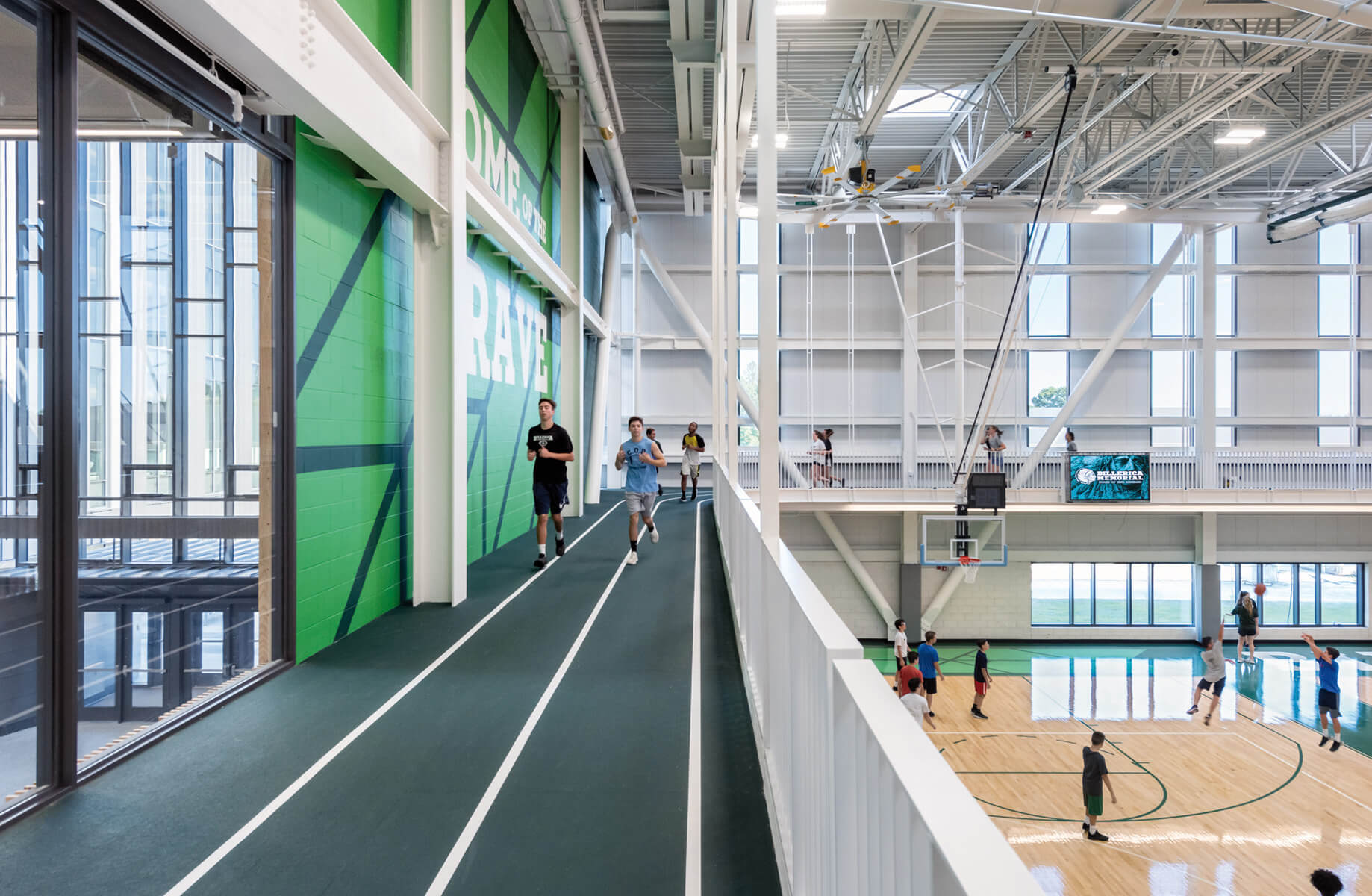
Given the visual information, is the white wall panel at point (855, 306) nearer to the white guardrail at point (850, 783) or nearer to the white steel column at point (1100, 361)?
the white steel column at point (1100, 361)

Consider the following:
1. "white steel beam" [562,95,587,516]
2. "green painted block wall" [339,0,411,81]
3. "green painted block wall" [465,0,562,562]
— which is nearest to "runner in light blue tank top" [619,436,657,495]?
"green painted block wall" [465,0,562,562]

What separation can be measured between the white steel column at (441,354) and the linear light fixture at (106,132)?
8.99ft

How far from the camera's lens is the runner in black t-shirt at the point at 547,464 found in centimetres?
818

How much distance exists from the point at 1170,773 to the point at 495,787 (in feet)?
37.9

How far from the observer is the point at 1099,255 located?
2372 centimetres

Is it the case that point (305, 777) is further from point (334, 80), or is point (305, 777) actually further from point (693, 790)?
point (334, 80)

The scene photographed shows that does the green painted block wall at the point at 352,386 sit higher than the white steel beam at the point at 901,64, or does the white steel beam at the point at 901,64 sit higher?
the white steel beam at the point at 901,64

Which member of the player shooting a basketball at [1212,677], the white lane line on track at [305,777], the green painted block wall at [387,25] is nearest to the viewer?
the white lane line on track at [305,777]

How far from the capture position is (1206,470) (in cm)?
1866

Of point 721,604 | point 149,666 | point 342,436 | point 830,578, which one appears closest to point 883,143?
point 830,578

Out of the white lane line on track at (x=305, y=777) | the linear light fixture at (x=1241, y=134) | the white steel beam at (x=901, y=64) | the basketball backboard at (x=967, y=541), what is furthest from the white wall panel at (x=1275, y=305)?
the white lane line on track at (x=305, y=777)

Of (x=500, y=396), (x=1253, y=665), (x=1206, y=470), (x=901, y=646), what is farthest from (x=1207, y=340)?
(x=500, y=396)

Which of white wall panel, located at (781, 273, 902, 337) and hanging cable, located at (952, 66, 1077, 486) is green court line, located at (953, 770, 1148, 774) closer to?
hanging cable, located at (952, 66, 1077, 486)

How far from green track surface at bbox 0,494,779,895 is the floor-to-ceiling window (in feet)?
1.35
